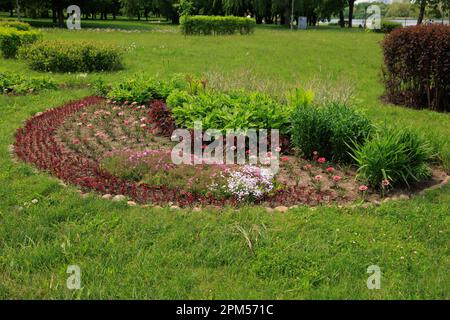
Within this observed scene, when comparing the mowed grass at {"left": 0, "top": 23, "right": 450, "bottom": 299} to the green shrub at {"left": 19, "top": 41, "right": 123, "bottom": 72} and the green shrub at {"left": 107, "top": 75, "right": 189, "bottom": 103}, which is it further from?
the green shrub at {"left": 19, "top": 41, "right": 123, "bottom": 72}

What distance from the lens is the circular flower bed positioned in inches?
186

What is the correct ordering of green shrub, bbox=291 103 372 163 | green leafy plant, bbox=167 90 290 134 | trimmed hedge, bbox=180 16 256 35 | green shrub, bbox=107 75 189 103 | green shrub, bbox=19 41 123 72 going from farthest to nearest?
trimmed hedge, bbox=180 16 256 35
green shrub, bbox=19 41 123 72
green shrub, bbox=107 75 189 103
green leafy plant, bbox=167 90 290 134
green shrub, bbox=291 103 372 163

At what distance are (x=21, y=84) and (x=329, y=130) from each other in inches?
301

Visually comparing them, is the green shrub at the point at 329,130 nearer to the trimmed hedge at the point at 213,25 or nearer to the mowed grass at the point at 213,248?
the mowed grass at the point at 213,248

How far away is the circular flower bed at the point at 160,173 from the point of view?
4.72 metres

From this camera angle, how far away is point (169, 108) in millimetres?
7227

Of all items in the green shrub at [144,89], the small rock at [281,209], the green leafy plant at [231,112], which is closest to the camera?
the small rock at [281,209]

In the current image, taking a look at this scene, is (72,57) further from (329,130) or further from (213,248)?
(213,248)

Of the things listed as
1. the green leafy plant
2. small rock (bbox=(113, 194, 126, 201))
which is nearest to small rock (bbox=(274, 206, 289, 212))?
small rock (bbox=(113, 194, 126, 201))

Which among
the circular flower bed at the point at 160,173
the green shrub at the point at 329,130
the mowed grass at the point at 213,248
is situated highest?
the green shrub at the point at 329,130

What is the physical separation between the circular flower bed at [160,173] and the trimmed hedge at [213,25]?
73.6ft

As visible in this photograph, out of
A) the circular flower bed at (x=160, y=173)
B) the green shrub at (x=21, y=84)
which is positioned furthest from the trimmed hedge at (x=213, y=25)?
the circular flower bed at (x=160, y=173)

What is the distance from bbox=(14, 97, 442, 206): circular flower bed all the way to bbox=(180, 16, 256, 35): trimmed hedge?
73.6 ft

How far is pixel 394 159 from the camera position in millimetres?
4770
